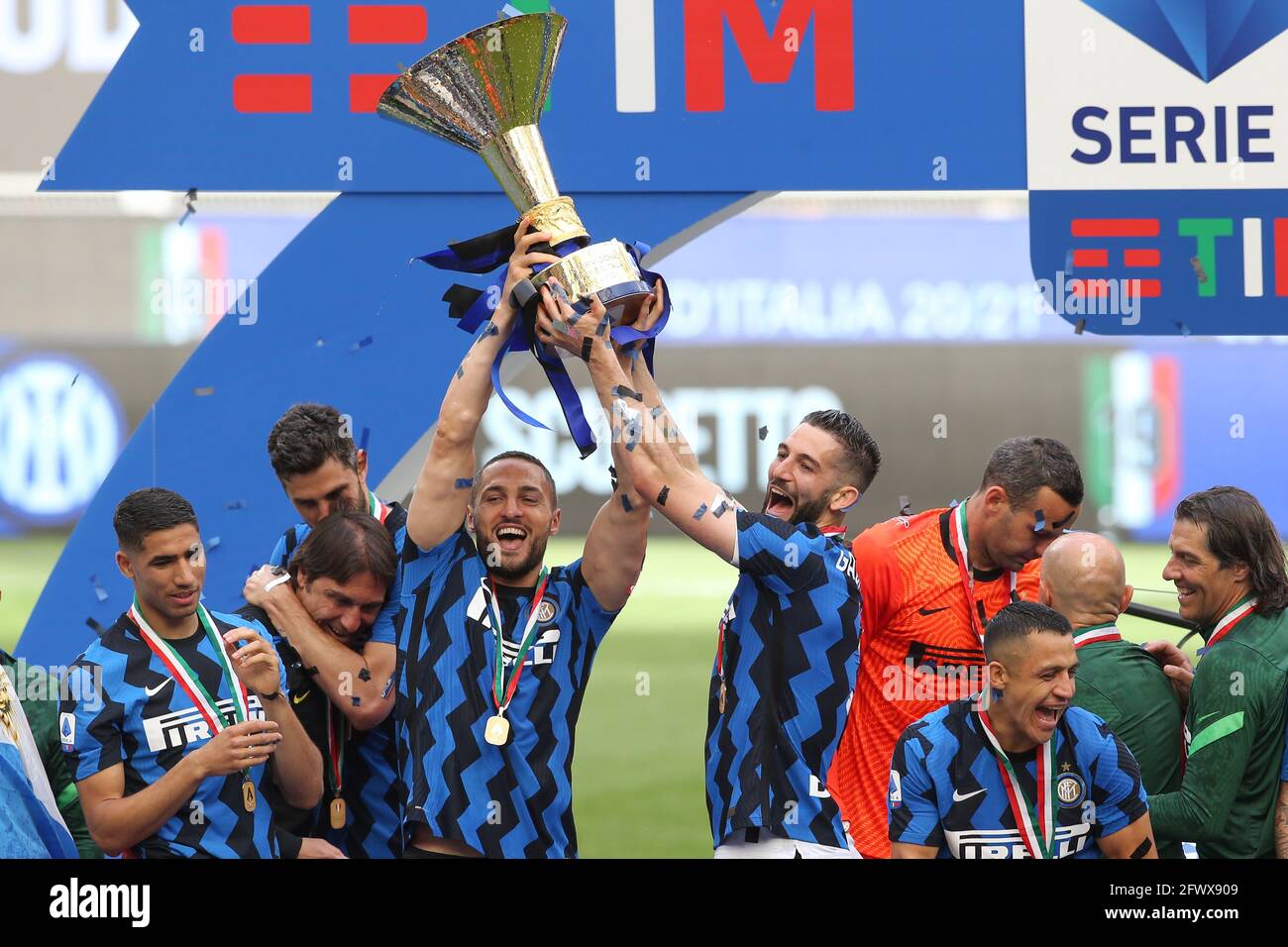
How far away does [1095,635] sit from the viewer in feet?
12.8

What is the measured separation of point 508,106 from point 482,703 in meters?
1.32

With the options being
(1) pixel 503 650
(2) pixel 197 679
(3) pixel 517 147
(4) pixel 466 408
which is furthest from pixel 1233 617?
(2) pixel 197 679

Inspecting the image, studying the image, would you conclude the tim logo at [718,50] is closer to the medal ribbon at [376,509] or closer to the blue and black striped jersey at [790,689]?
the medal ribbon at [376,509]

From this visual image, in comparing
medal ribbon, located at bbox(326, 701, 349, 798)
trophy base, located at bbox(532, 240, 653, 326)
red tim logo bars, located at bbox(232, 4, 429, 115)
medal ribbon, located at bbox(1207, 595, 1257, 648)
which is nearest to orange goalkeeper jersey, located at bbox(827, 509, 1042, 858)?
medal ribbon, located at bbox(1207, 595, 1257, 648)

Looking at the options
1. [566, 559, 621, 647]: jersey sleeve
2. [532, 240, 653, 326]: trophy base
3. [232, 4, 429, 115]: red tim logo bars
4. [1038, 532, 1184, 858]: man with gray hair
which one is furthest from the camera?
[232, 4, 429, 115]: red tim logo bars

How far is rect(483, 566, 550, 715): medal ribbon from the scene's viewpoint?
351cm

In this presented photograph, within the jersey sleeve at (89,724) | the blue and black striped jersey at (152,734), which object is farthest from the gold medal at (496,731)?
the jersey sleeve at (89,724)

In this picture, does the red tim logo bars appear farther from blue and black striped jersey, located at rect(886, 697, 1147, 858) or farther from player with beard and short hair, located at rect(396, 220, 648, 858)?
blue and black striped jersey, located at rect(886, 697, 1147, 858)

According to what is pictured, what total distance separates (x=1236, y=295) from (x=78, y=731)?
3805 mm

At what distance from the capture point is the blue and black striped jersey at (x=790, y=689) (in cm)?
341

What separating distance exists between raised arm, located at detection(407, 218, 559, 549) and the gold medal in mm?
457

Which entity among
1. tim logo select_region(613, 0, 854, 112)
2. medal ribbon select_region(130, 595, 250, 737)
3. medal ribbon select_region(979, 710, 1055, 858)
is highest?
tim logo select_region(613, 0, 854, 112)

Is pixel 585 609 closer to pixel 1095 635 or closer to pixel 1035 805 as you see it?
pixel 1035 805

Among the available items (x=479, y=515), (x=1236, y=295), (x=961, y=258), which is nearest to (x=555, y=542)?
(x=961, y=258)
